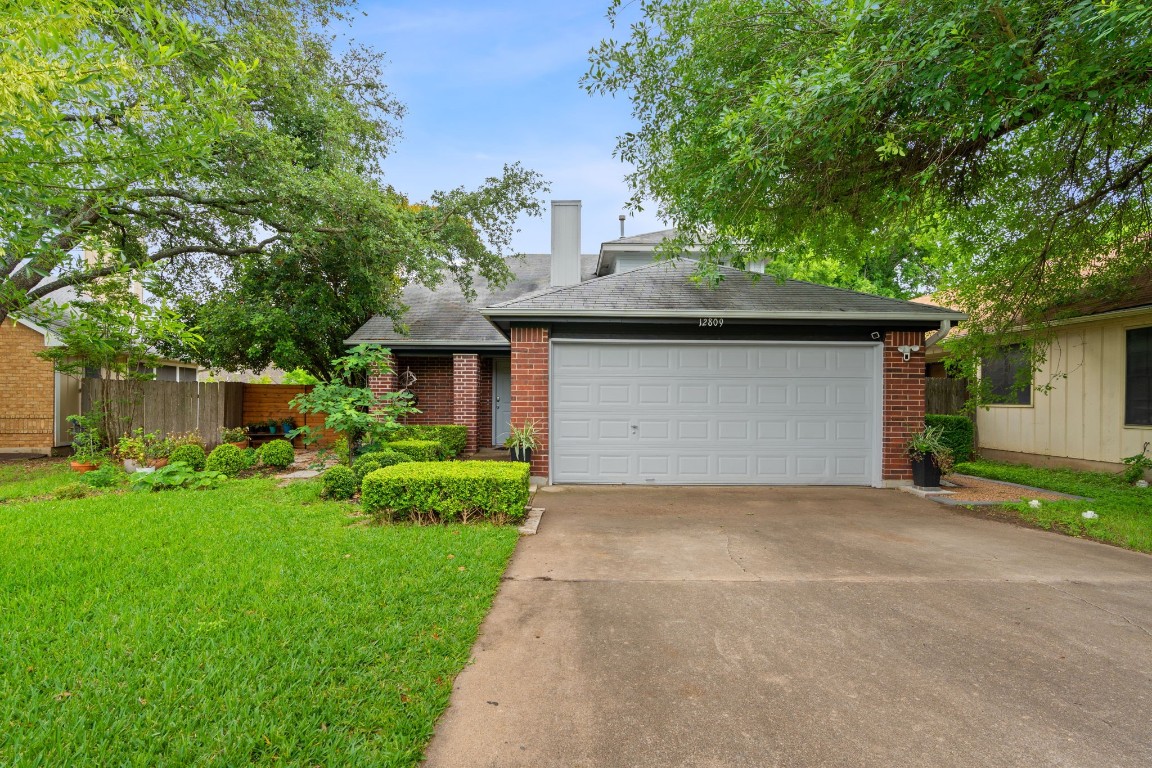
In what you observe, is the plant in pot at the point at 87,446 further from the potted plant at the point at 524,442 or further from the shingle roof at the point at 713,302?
the shingle roof at the point at 713,302

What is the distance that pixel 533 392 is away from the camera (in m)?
8.43

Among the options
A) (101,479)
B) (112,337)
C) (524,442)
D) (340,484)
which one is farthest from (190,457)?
(524,442)

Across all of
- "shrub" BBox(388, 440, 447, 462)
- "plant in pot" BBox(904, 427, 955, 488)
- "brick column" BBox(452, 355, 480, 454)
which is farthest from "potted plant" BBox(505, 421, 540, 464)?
"plant in pot" BBox(904, 427, 955, 488)

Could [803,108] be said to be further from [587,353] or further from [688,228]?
[587,353]

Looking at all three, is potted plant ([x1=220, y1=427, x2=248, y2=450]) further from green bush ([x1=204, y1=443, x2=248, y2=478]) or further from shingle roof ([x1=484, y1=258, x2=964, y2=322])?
shingle roof ([x1=484, y1=258, x2=964, y2=322])

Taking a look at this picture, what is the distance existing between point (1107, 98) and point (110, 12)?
29.6 ft

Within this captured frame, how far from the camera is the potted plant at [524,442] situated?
8.15 metres

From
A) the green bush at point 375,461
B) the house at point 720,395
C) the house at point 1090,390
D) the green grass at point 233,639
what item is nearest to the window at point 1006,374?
the house at point 1090,390

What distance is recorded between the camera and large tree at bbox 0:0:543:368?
3732mm

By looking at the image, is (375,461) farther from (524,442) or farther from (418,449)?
(524,442)

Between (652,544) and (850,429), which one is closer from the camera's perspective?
(652,544)

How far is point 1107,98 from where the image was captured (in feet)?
16.1

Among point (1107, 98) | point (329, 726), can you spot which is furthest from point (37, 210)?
point (1107, 98)

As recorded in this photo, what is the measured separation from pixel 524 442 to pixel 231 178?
24.1 ft
